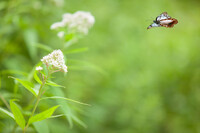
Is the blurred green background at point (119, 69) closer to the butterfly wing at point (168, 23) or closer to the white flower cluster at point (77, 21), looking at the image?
the white flower cluster at point (77, 21)

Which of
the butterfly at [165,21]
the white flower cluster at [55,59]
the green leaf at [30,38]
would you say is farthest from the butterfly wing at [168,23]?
the green leaf at [30,38]

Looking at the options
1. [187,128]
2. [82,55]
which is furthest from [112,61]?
[187,128]

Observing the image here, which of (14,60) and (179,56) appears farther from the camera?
(179,56)

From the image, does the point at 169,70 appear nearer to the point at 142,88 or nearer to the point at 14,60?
the point at 142,88

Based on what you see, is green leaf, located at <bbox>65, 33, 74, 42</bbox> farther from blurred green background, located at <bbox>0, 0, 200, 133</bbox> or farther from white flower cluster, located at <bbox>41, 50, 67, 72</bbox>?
blurred green background, located at <bbox>0, 0, 200, 133</bbox>

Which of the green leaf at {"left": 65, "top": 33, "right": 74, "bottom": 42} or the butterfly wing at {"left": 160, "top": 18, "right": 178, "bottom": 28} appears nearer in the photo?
the butterfly wing at {"left": 160, "top": 18, "right": 178, "bottom": 28}

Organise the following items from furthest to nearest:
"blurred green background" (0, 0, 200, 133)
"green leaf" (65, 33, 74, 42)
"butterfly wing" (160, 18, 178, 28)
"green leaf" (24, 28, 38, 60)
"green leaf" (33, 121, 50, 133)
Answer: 1. "blurred green background" (0, 0, 200, 133)
2. "green leaf" (24, 28, 38, 60)
3. "green leaf" (65, 33, 74, 42)
4. "green leaf" (33, 121, 50, 133)
5. "butterfly wing" (160, 18, 178, 28)

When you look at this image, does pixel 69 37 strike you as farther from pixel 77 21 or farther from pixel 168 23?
pixel 168 23

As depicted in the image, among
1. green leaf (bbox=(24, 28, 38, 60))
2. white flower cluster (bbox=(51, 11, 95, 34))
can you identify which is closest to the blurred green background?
green leaf (bbox=(24, 28, 38, 60))

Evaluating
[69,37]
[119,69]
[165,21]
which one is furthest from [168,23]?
[119,69]
